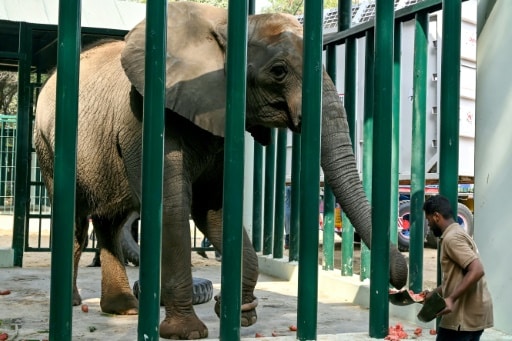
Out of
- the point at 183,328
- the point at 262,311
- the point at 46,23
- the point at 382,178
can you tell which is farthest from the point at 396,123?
the point at 46,23

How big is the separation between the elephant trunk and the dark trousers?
630 millimetres

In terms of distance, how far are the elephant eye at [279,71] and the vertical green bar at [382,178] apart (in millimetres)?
1555

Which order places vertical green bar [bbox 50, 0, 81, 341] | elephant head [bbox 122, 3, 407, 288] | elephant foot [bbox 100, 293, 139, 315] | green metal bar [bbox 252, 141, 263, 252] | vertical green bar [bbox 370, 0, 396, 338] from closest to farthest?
vertical green bar [bbox 50, 0, 81, 341] < vertical green bar [bbox 370, 0, 396, 338] < elephant head [bbox 122, 3, 407, 288] < elephant foot [bbox 100, 293, 139, 315] < green metal bar [bbox 252, 141, 263, 252]

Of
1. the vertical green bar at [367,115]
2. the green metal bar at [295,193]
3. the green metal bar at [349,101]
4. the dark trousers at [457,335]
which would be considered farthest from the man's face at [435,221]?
the green metal bar at [295,193]

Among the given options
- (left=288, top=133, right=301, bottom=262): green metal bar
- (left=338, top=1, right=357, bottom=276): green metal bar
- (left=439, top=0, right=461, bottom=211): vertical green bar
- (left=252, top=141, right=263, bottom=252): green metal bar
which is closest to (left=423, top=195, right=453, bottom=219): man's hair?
(left=439, top=0, right=461, bottom=211): vertical green bar

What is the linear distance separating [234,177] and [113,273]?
363 cm

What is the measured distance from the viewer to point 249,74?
5.76 m

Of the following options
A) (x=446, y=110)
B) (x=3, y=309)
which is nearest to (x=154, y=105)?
(x=446, y=110)

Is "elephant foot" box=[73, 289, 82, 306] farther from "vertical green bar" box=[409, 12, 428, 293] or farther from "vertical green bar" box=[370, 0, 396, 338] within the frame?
"vertical green bar" box=[370, 0, 396, 338]

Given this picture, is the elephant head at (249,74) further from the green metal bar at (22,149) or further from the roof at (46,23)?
the roof at (46,23)

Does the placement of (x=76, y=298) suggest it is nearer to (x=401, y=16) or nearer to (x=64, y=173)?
(x=401, y=16)

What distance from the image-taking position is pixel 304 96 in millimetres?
3895

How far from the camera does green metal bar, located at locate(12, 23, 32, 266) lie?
9.98 meters

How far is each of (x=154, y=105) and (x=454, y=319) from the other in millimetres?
1882
